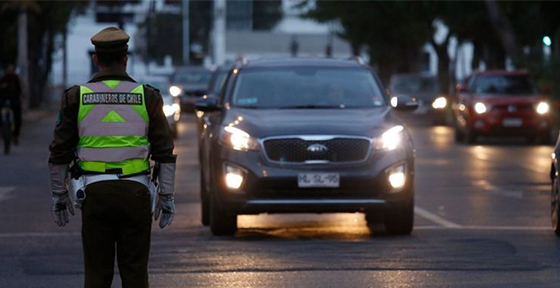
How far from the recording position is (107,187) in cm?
746

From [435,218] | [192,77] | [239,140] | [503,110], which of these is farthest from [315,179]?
[192,77]

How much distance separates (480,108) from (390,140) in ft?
64.2

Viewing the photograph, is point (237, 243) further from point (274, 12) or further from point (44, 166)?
point (274, 12)

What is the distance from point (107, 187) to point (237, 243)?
5.63 metres

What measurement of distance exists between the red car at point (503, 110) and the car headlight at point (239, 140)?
19.6 metres

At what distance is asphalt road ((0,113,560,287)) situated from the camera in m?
10.8

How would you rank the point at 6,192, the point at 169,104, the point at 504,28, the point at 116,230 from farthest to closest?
the point at 504,28, the point at 169,104, the point at 6,192, the point at 116,230

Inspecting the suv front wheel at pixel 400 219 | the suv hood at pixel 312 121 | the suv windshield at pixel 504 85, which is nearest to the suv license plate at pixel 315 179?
the suv hood at pixel 312 121

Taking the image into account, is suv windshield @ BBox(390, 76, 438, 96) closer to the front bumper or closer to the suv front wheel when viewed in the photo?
the suv front wheel

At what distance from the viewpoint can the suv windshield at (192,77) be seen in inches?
2151

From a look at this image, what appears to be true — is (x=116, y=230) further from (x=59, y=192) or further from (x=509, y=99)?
(x=509, y=99)

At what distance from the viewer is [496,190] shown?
19281 millimetres

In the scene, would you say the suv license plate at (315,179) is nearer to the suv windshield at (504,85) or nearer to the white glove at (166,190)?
the white glove at (166,190)

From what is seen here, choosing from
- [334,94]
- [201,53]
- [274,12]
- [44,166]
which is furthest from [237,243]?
[274,12]
